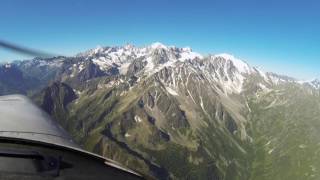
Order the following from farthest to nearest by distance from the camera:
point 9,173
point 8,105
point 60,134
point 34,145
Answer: point 8,105
point 60,134
point 34,145
point 9,173

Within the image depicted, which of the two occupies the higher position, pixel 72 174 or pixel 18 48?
pixel 18 48

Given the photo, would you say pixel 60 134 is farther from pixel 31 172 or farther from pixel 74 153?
pixel 31 172

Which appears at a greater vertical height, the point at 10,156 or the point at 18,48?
the point at 18,48

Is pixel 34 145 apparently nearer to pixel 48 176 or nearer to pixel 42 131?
pixel 48 176

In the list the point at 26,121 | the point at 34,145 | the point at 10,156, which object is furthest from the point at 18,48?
the point at 10,156

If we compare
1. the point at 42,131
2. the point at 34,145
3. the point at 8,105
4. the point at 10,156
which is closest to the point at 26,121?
the point at 42,131

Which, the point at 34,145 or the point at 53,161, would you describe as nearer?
the point at 53,161

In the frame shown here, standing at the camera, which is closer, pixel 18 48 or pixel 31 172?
pixel 31 172

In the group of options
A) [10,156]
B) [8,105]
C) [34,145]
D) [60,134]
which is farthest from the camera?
[8,105]

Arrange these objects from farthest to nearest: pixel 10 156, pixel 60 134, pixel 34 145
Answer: pixel 60 134, pixel 34 145, pixel 10 156

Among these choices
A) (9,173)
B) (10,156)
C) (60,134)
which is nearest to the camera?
(9,173)
